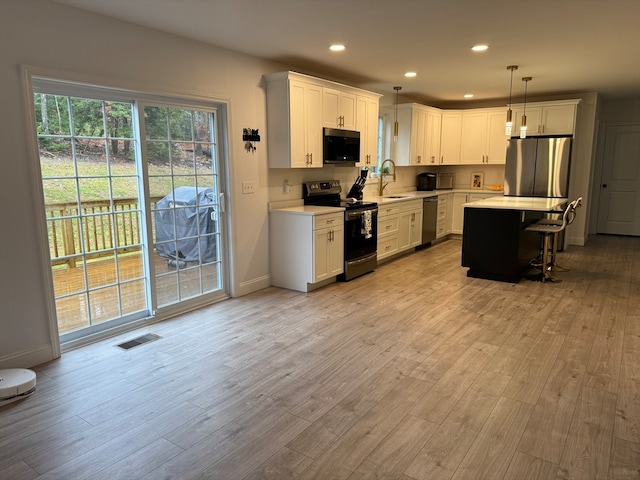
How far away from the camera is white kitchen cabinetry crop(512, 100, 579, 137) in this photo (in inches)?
259

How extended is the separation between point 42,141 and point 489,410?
3.48 meters

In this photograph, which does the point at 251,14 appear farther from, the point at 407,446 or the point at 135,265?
the point at 407,446

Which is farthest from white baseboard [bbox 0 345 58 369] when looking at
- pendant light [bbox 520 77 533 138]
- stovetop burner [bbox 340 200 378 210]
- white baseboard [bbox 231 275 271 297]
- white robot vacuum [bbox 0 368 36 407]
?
pendant light [bbox 520 77 533 138]

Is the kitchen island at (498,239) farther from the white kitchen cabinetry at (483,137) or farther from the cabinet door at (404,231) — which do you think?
the white kitchen cabinetry at (483,137)

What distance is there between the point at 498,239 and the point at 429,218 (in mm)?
2088

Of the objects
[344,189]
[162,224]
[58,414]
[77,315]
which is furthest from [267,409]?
[344,189]

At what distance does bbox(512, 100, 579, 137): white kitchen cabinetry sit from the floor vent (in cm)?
640

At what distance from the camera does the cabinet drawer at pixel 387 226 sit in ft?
18.9

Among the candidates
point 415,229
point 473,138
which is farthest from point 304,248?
point 473,138

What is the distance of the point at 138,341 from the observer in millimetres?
3451

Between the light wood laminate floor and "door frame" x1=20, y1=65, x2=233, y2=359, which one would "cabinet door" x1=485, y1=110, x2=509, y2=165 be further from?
"door frame" x1=20, y1=65, x2=233, y2=359

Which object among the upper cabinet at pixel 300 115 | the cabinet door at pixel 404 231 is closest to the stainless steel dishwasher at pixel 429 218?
the cabinet door at pixel 404 231

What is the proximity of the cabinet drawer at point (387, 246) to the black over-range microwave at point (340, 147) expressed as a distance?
3.76 feet

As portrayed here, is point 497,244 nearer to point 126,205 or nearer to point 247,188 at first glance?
point 247,188
